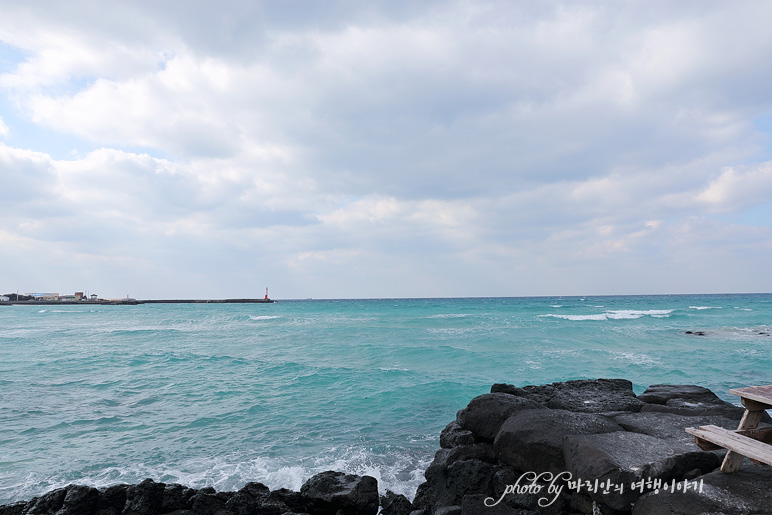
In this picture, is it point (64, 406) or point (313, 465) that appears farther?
point (64, 406)

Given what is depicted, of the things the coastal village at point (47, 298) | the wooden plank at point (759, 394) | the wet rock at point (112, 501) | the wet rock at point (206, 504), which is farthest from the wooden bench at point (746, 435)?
the coastal village at point (47, 298)

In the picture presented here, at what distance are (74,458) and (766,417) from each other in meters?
13.6

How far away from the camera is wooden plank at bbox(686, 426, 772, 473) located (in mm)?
4094

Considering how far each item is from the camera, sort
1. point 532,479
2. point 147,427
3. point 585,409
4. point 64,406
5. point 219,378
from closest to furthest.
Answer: point 532,479
point 585,409
point 147,427
point 64,406
point 219,378

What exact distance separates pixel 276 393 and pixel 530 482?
396 inches

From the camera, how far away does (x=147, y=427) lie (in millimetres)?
10438

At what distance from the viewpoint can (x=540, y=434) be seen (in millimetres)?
6152

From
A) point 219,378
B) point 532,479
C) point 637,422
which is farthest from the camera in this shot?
point 219,378

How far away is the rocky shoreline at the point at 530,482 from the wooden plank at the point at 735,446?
156mm

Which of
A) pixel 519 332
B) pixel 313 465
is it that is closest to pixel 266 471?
pixel 313 465

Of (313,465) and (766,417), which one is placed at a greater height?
(766,417)

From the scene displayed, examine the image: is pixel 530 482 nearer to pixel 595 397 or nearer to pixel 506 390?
pixel 506 390

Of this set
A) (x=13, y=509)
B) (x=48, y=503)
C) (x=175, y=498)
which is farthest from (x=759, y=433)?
(x=13, y=509)

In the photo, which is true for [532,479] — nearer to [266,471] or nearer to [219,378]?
[266,471]
